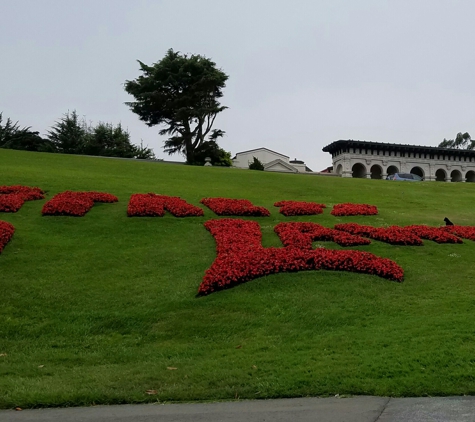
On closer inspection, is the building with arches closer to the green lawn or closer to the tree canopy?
the tree canopy

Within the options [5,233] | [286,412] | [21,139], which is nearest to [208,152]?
[21,139]

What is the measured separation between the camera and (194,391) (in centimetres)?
543

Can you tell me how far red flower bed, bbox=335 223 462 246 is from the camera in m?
12.7

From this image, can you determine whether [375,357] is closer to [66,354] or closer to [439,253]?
[66,354]

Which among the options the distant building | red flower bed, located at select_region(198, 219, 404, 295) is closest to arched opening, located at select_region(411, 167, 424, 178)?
the distant building

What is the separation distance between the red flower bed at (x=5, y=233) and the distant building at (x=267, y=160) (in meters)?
55.0

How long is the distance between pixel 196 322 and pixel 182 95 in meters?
44.8

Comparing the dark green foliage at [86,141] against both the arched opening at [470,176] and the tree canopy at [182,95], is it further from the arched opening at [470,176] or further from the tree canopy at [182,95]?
the arched opening at [470,176]

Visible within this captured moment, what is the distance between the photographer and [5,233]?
11.4m

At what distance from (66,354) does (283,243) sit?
673cm

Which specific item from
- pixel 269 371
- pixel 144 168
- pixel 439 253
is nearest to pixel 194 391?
pixel 269 371

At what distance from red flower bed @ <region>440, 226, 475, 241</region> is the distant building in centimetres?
5143

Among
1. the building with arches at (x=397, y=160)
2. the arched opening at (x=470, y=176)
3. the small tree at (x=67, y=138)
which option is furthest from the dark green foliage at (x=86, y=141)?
the arched opening at (x=470, y=176)

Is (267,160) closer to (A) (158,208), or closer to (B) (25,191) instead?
(B) (25,191)
